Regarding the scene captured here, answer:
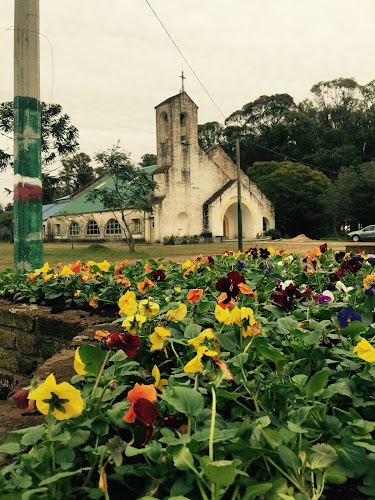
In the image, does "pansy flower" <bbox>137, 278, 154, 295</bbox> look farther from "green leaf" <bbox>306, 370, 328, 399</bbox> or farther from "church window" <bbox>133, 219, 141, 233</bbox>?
"church window" <bbox>133, 219, 141, 233</bbox>

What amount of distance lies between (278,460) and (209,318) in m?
0.90

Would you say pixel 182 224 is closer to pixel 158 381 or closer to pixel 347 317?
pixel 347 317

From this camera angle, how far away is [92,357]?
118 centimetres

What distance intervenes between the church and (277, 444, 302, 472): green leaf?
2745cm

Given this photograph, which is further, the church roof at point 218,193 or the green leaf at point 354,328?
the church roof at point 218,193

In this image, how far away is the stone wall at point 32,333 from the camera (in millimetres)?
2516

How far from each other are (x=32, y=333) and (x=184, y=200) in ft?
95.7

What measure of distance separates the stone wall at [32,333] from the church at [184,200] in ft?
82.8

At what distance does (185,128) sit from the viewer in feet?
102

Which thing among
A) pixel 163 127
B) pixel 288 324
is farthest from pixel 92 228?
pixel 288 324

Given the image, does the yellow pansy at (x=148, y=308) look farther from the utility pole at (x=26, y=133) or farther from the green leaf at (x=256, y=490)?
the utility pole at (x=26, y=133)

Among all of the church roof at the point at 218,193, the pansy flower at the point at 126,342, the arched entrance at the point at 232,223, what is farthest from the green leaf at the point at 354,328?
the arched entrance at the point at 232,223

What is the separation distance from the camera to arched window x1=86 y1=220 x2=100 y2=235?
3505cm

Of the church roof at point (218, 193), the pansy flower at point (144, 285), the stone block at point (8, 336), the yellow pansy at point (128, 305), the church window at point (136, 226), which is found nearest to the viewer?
the yellow pansy at point (128, 305)
